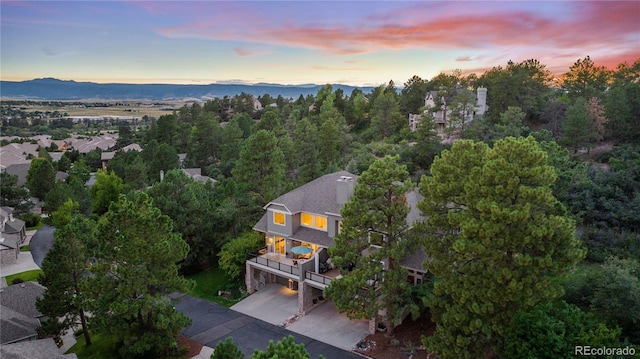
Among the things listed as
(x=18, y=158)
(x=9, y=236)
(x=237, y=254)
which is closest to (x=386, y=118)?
(x=237, y=254)

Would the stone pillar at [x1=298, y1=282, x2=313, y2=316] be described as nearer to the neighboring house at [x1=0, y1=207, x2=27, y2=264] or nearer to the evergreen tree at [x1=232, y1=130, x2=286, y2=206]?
the evergreen tree at [x1=232, y1=130, x2=286, y2=206]

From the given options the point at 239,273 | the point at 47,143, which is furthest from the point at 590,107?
the point at 47,143

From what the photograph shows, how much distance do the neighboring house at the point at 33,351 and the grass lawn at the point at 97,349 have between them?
6.31 ft

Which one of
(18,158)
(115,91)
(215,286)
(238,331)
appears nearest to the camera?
(238,331)

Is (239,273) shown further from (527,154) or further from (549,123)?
(549,123)

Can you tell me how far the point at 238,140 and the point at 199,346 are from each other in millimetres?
41936

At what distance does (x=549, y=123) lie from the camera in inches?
1686

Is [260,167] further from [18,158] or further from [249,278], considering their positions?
[18,158]

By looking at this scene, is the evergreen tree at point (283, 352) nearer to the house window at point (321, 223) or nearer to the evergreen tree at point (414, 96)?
the house window at point (321, 223)

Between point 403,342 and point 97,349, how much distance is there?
15.6 m

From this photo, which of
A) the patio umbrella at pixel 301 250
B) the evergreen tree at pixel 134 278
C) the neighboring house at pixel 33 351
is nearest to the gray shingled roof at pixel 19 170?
the neighboring house at pixel 33 351

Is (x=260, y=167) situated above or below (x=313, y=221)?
above

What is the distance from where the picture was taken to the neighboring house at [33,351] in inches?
669

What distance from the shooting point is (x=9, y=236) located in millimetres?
37812
